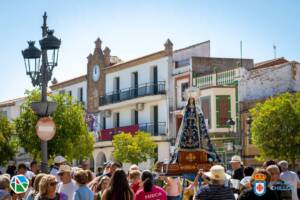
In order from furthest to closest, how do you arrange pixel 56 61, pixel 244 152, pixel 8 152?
pixel 8 152
pixel 244 152
pixel 56 61

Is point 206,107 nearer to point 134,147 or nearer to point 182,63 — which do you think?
point 134,147

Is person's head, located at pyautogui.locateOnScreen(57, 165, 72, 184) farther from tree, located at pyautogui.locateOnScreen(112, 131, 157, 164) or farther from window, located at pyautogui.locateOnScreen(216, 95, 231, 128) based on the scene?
tree, located at pyautogui.locateOnScreen(112, 131, 157, 164)

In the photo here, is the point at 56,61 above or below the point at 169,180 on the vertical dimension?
above

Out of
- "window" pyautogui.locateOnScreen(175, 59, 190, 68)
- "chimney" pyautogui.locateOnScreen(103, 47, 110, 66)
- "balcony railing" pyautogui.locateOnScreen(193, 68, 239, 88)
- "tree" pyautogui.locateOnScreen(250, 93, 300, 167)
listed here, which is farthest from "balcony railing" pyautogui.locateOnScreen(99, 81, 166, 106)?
"tree" pyautogui.locateOnScreen(250, 93, 300, 167)

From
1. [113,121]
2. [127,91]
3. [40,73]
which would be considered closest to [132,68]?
[127,91]

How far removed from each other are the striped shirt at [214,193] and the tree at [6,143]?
29.4 meters

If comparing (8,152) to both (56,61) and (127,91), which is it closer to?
(127,91)

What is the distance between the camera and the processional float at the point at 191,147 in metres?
13.9

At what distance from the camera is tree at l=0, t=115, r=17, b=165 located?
3809cm

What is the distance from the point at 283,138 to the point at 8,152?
52.4 ft

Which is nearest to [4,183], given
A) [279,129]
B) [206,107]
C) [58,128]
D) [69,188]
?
[69,188]

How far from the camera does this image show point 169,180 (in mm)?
14094

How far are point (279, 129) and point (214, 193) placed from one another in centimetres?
2208

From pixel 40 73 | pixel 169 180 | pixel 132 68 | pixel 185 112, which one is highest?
pixel 132 68
